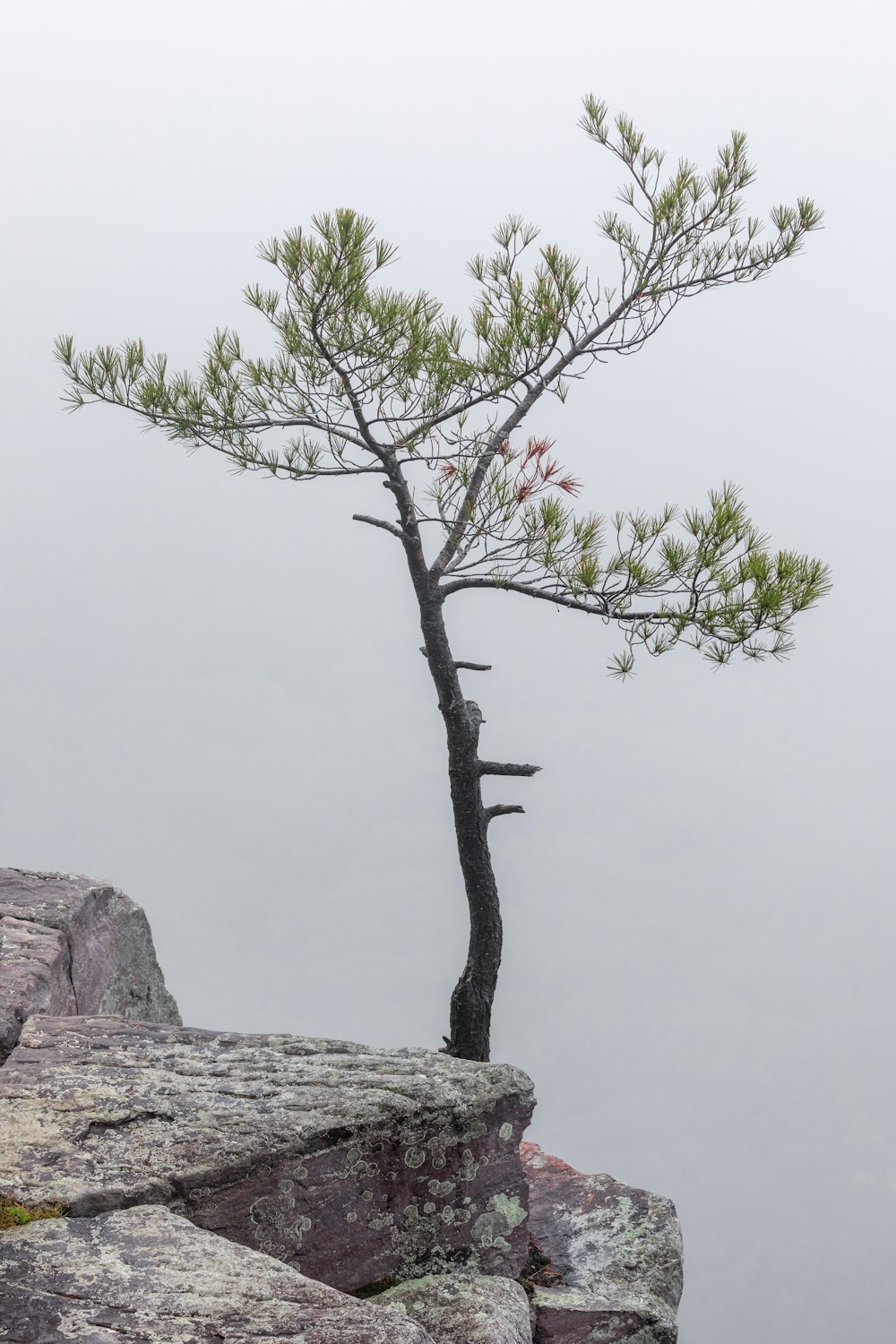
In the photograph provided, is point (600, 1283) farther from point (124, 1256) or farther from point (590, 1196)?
point (124, 1256)

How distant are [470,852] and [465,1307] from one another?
57.8 inches

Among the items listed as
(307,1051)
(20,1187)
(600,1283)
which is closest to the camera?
(20,1187)

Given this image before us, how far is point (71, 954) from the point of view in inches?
120

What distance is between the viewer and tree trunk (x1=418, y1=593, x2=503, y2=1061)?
3.54 metres

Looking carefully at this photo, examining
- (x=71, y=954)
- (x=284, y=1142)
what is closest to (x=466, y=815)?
(x=71, y=954)

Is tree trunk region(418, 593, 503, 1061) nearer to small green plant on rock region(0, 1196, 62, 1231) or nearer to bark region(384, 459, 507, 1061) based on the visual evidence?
bark region(384, 459, 507, 1061)

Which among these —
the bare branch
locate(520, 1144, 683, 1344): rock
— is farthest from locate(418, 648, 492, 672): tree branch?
locate(520, 1144, 683, 1344): rock

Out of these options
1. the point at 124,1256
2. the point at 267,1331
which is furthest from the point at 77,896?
the point at 267,1331

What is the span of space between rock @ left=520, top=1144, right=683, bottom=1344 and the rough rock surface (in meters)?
1.26

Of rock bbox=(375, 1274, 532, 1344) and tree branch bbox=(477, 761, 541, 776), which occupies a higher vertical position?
tree branch bbox=(477, 761, 541, 776)

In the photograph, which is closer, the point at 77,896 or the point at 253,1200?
the point at 253,1200

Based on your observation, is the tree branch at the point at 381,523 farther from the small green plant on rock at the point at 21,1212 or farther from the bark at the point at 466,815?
the small green plant on rock at the point at 21,1212

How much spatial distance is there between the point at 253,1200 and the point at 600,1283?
1.14 m

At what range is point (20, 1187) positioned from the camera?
78.0 inches
